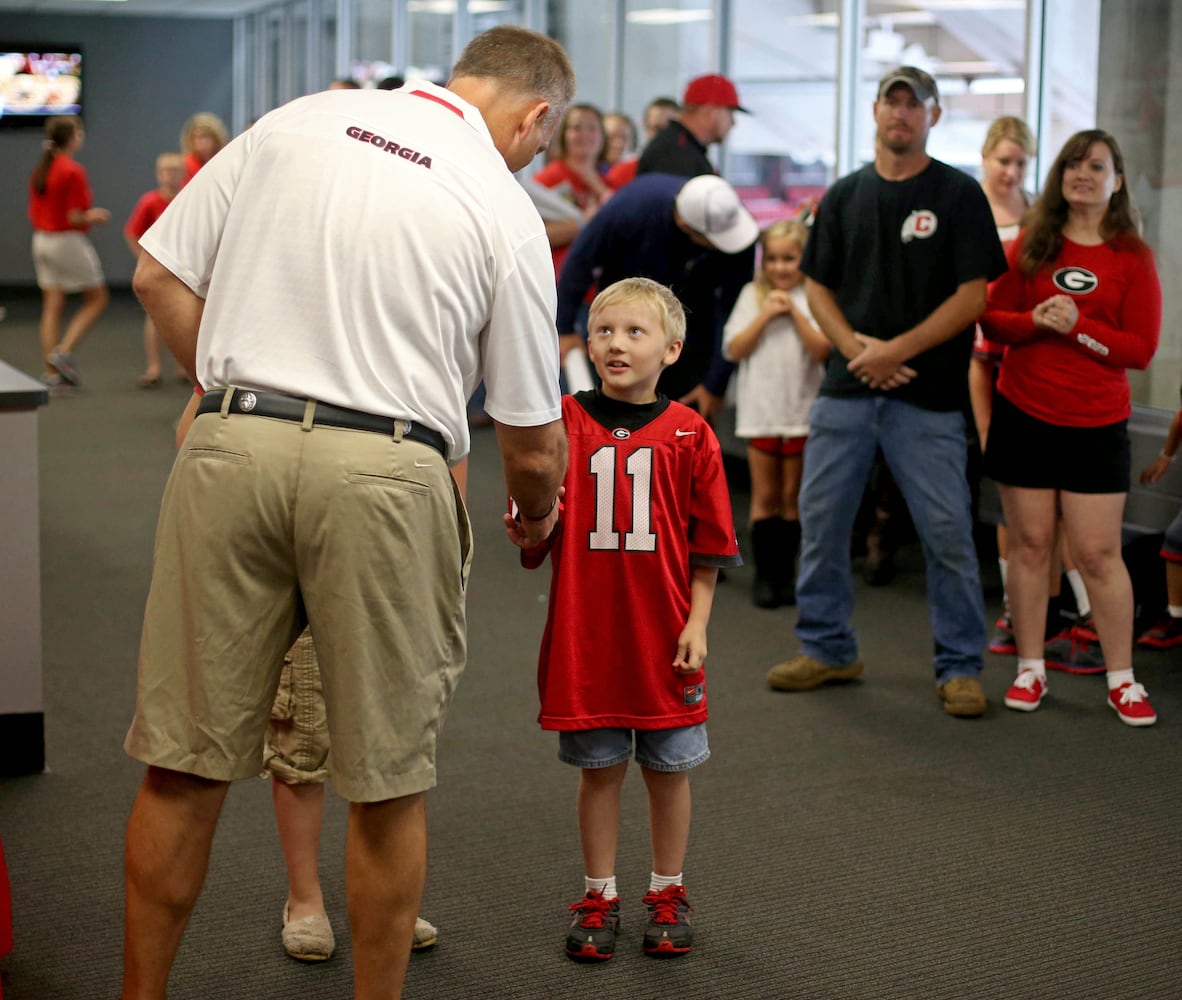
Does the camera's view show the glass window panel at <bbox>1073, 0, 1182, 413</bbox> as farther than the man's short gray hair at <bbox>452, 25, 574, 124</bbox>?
Yes

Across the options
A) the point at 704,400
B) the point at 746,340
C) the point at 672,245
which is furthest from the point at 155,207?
the point at 672,245

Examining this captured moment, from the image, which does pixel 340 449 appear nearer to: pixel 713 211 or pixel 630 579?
pixel 630 579

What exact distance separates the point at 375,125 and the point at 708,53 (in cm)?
722

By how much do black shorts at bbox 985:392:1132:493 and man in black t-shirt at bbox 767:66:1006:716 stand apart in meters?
0.14

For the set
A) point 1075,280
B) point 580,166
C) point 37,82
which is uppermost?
point 37,82

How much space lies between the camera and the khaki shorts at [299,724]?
2.26 meters

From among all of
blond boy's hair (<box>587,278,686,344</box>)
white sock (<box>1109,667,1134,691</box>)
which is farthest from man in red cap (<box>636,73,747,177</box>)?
blond boy's hair (<box>587,278,686,344</box>)

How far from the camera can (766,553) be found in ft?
16.3

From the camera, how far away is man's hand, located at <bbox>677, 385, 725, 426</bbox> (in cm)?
469

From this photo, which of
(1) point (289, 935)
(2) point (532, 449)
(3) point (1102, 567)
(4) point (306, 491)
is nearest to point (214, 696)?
(4) point (306, 491)

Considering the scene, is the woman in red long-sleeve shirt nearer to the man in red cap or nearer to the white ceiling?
the man in red cap

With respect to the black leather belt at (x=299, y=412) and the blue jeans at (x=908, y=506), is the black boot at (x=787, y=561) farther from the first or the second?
the black leather belt at (x=299, y=412)

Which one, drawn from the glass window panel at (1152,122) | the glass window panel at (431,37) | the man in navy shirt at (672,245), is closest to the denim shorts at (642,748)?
the man in navy shirt at (672,245)

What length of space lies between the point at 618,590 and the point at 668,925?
0.59m
